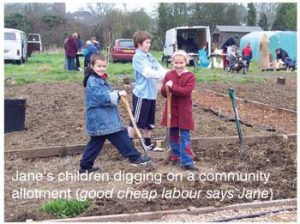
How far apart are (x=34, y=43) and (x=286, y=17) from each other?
17.4 meters

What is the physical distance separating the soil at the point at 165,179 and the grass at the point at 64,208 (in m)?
0.06

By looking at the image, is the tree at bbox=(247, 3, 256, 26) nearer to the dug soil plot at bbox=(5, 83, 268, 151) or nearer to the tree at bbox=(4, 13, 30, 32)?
the tree at bbox=(4, 13, 30, 32)

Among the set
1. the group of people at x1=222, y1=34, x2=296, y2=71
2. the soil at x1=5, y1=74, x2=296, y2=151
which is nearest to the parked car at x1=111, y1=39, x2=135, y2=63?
the group of people at x1=222, y1=34, x2=296, y2=71

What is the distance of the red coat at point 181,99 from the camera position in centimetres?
593

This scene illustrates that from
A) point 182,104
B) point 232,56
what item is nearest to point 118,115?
point 182,104

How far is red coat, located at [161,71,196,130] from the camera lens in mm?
5934

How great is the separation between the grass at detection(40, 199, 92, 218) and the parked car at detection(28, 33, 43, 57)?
97.3 ft

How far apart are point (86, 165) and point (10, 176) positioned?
0.78m

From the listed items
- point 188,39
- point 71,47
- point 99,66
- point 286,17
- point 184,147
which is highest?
point 286,17

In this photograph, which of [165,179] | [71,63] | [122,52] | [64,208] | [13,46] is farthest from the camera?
[122,52]

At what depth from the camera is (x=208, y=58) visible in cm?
2614

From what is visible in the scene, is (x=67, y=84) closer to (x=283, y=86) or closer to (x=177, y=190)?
(x=283, y=86)

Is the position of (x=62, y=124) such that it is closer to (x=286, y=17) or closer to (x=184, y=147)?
(x=184, y=147)

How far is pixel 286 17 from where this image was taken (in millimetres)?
39844
